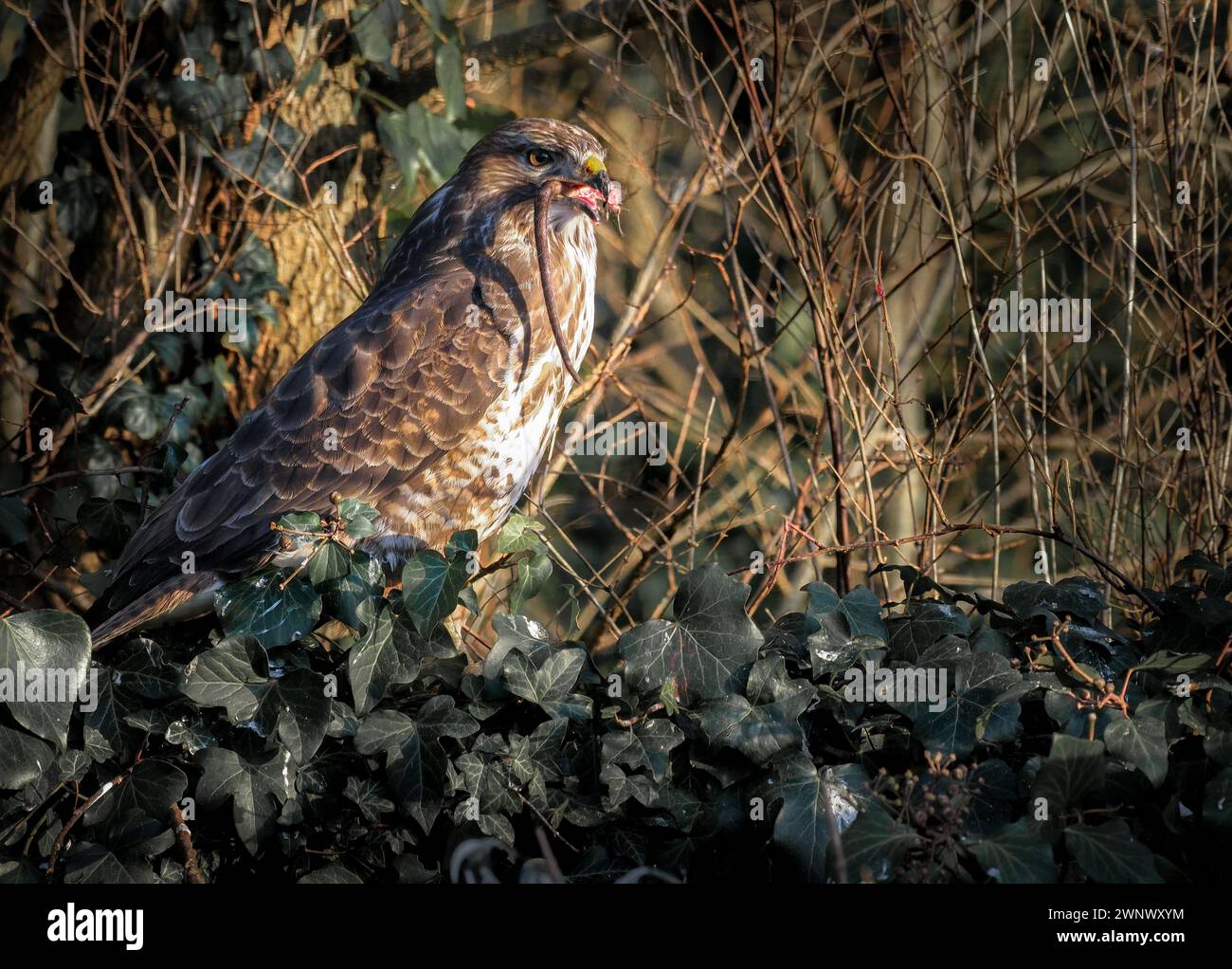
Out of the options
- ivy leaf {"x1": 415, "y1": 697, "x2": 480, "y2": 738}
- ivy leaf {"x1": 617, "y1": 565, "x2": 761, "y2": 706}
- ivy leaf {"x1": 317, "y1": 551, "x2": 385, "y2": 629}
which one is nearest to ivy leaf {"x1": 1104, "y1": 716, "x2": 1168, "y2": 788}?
ivy leaf {"x1": 617, "y1": 565, "x2": 761, "y2": 706}

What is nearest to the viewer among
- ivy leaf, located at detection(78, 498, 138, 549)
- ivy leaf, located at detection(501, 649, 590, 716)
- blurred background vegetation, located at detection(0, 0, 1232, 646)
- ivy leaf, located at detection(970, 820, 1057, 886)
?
ivy leaf, located at detection(970, 820, 1057, 886)

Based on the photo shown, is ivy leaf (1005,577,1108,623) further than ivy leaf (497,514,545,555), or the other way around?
ivy leaf (497,514,545,555)

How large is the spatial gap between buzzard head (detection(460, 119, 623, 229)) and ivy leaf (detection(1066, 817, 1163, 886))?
6.32 feet

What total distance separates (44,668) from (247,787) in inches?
14.8

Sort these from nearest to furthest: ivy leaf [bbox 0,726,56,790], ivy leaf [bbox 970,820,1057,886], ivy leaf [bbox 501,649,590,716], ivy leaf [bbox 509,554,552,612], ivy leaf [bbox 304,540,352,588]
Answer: ivy leaf [bbox 970,820,1057,886] < ivy leaf [bbox 0,726,56,790] < ivy leaf [bbox 501,649,590,716] < ivy leaf [bbox 304,540,352,588] < ivy leaf [bbox 509,554,552,612]

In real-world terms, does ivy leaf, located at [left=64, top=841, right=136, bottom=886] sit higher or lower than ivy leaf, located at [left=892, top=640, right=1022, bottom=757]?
lower

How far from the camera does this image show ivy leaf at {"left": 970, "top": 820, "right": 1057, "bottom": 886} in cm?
169

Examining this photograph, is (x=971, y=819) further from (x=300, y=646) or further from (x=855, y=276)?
(x=855, y=276)

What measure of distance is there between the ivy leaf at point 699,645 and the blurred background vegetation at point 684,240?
2.60 ft

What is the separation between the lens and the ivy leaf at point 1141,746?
181 cm

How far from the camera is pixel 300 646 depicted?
214 cm

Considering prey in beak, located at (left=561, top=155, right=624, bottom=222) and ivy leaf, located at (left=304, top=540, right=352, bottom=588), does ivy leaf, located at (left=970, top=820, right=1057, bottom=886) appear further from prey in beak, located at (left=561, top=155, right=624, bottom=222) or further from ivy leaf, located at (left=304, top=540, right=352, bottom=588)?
prey in beak, located at (left=561, top=155, right=624, bottom=222)
